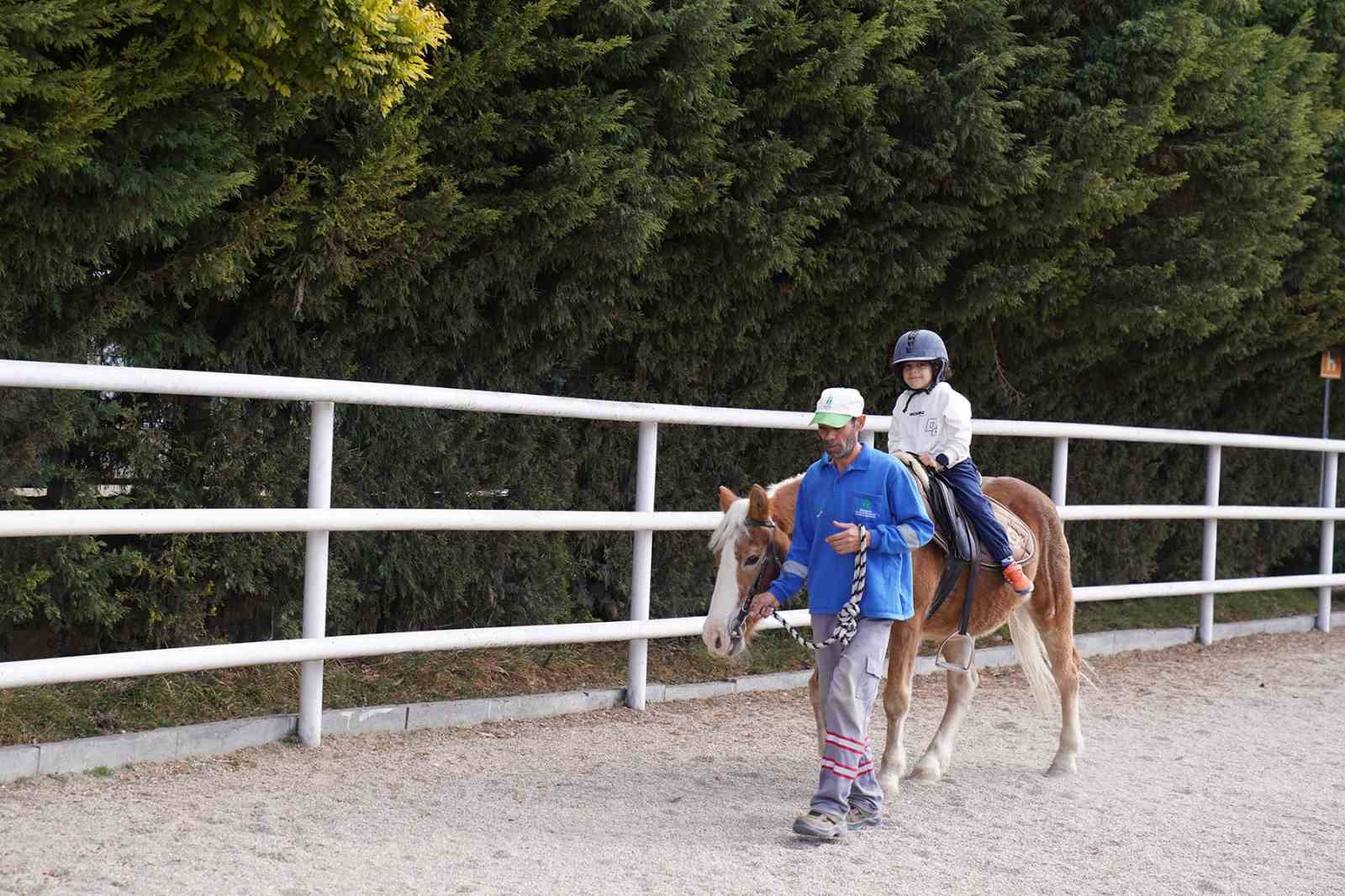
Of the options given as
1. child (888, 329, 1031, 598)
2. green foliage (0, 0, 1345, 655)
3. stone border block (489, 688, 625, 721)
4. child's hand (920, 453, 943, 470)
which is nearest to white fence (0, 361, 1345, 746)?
stone border block (489, 688, 625, 721)

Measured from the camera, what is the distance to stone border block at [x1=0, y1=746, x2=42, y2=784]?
4.81 m

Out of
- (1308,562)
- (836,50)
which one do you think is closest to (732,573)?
(836,50)

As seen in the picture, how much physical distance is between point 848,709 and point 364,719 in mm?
2294

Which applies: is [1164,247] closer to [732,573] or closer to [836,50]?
[836,50]

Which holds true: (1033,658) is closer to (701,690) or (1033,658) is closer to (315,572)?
(701,690)

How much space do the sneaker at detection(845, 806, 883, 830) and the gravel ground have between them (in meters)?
0.05

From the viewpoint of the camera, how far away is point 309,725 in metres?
5.66

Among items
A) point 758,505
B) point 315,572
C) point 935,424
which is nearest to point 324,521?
point 315,572

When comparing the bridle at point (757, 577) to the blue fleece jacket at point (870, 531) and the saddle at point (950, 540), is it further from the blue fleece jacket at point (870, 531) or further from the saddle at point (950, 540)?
the saddle at point (950, 540)

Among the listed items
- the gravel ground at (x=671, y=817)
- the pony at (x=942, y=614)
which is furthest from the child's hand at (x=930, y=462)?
the gravel ground at (x=671, y=817)

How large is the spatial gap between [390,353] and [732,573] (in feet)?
8.10

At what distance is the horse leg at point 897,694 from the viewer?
214 inches

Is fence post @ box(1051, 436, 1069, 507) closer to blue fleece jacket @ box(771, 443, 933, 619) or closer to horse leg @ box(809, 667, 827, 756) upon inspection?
horse leg @ box(809, 667, 827, 756)

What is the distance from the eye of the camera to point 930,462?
5520 millimetres
